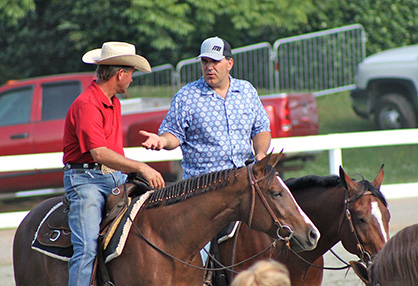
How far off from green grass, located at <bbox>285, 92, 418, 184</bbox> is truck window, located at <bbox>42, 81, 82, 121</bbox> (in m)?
4.69

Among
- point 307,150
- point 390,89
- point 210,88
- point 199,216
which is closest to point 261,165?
point 199,216

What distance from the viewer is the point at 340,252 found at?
838cm

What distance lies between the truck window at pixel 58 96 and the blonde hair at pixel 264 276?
29.7 feet

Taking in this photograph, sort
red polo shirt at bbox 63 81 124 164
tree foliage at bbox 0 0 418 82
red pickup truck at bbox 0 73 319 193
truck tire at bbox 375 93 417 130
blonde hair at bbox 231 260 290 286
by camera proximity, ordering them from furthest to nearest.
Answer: tree foliage at bbox 0 0 418 82
truck tire at bbox 375 93 417 130
red pickup truck at bbox 0 73 319 193
red polo shirt at bbox 63 81 124 164
blonde hair at bbox 231 260 290 286

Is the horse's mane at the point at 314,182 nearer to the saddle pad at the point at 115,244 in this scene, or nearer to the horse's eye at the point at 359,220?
the horse's eye at the point at 359,220

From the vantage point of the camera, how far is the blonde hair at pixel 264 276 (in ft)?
8.25

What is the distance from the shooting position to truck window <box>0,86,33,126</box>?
11164mm

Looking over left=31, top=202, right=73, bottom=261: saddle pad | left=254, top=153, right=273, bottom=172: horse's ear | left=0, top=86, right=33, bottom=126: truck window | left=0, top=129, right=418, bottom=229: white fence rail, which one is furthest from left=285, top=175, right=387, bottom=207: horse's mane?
left=0, top=86, right=33, bottom=126: truck window

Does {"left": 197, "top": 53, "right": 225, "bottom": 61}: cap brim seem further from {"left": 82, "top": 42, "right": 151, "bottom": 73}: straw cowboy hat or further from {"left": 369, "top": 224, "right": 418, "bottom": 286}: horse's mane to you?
{"left": 369, "top": 224, "right": 418, "bottom": 286}: horse's mane

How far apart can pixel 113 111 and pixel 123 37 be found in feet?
47.2

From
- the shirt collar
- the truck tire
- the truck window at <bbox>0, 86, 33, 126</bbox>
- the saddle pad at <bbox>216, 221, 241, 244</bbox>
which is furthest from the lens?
the truck tire

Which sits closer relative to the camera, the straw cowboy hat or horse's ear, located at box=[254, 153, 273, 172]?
horse's ear, located at box=[254, 153, 273, 172]

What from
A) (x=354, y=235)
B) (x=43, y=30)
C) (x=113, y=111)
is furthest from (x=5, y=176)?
(x=43, y=30)

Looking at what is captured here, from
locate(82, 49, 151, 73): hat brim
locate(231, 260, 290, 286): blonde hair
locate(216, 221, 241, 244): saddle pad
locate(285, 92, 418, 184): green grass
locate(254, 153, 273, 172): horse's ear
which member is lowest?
locate(285, 92, 418, 184): green grass
